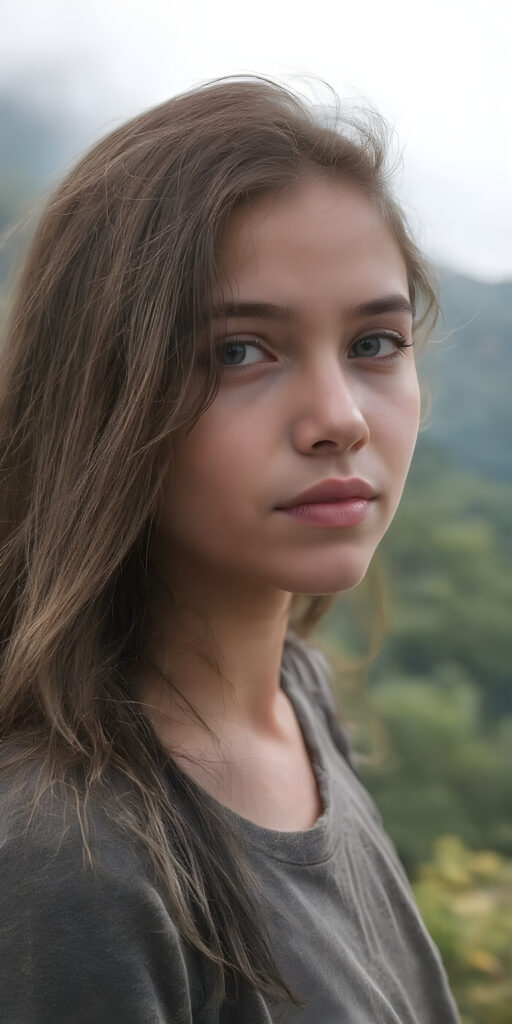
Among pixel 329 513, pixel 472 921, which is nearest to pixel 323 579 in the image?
pixel 329 513

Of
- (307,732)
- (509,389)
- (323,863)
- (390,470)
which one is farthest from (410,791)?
(390,470)

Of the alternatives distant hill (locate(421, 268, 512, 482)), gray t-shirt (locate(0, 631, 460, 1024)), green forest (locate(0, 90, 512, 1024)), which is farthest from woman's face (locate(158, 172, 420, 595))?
distant hill (locate(421, 268, 512, 482))

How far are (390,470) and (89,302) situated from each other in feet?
1.12

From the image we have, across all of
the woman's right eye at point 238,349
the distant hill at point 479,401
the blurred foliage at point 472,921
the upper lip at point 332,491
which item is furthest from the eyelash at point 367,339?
the blurred foliage at point 472,921

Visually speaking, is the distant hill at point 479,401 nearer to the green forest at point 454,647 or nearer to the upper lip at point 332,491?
the green forest at point 454,647

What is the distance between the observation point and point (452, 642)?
2.43m

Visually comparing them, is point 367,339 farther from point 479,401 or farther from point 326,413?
point 479,401

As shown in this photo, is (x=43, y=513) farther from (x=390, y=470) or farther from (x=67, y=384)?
(x=390, y=470)

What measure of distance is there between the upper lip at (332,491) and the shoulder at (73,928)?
13.9 inches

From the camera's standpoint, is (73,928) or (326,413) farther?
(326,413)

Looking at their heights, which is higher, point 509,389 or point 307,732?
point 509,389

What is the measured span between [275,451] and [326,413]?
2.3 inches

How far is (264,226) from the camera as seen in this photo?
94 cm

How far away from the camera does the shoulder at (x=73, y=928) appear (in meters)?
0.79
